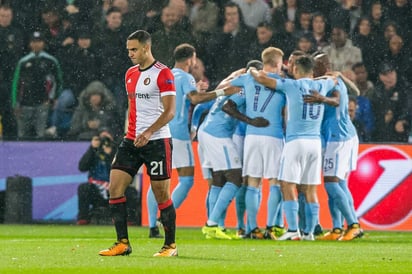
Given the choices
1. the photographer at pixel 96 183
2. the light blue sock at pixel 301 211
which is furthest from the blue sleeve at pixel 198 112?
the photographer at pixel 96 183

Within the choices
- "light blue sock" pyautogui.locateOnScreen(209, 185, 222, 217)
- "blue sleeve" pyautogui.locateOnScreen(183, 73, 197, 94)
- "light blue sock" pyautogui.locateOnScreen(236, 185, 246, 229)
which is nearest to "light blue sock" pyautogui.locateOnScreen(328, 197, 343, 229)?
"light blue sock" pyautogui.locateOnScreen(236, 185, 246, 229)

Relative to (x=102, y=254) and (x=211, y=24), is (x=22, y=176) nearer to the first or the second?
(x=211, y=24)

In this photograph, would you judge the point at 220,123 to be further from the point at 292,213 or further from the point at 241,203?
the point at 292,213

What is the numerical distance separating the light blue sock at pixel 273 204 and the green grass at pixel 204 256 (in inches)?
26.3

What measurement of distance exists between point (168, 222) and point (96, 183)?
24.0 ft

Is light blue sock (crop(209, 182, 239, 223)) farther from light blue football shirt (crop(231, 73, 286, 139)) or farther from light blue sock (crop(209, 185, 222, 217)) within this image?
light blue football shirt (crop(231, 73, 286, 139))

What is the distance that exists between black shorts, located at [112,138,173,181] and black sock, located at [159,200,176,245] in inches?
11.7

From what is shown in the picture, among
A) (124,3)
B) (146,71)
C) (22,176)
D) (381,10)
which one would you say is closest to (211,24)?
(124,3)

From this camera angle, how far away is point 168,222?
1112 centimetres

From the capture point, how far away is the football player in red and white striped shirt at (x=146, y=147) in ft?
36.3

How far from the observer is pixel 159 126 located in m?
10.9

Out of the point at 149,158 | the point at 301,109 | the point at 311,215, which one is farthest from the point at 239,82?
the point at 149,158

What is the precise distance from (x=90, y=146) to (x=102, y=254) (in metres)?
7.56

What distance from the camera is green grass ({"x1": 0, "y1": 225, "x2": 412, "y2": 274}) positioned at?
9672mm
